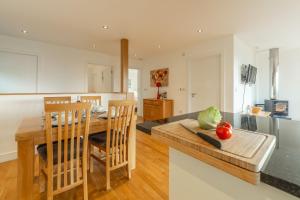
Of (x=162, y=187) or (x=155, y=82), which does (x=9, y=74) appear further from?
(x=162, y=187)

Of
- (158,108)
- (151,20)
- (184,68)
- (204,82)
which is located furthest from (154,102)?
(151,20)

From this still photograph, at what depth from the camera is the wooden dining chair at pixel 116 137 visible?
1.77 m

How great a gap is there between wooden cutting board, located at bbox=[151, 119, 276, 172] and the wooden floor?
119 cm

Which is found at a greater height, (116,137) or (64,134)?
(64,134)

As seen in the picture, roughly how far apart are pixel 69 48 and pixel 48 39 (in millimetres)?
697

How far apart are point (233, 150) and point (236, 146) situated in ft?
0.16

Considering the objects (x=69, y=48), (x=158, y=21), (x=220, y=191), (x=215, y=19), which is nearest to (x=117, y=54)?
(x=69, y=48)

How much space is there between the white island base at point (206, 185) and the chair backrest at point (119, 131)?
1.02 metres

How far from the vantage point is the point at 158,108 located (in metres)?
4.81

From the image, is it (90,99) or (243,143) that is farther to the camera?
(90,99)

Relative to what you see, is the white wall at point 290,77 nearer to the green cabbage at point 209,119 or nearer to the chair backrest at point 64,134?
the green cabbage at point 209,119

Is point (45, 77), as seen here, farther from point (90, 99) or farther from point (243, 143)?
point (243, 143)

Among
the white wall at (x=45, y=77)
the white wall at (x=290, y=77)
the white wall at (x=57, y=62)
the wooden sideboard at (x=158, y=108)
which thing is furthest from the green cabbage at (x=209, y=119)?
the white wall at (x=290, y=77)

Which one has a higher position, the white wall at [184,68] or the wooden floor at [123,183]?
the white wall at [184,68]
